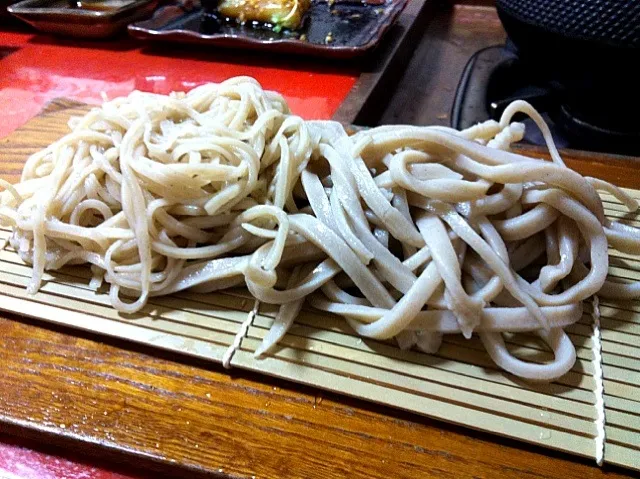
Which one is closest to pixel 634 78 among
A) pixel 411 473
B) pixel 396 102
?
pixel 396 102

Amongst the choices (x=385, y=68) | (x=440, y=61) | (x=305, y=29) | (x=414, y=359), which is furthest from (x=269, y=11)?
(x=414, y=359)

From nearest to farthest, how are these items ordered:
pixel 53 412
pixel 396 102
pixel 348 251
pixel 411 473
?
pixel 411 473
pixel 53 412
pixel 348 251
pixel 396 102

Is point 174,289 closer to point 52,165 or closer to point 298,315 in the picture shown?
point 298,315

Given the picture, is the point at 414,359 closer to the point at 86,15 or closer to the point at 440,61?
the point at 440,61

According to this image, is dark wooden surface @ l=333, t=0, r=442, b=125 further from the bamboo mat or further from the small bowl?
the small bowl

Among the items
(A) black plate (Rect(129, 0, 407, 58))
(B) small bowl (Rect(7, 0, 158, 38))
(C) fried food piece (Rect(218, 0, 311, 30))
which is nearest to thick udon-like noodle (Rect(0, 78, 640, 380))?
(A) black plate (Rect(129, 0, 407, 58))

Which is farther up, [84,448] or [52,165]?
[52,165]

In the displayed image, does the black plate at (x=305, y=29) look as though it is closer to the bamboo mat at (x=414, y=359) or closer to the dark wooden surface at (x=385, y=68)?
the dark wooden surface at (x=385, y=68)

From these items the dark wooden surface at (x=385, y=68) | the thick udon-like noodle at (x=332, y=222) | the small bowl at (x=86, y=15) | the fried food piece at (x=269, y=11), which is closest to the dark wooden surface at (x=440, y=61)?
the dark wooden surface at (x=385, y=68)
